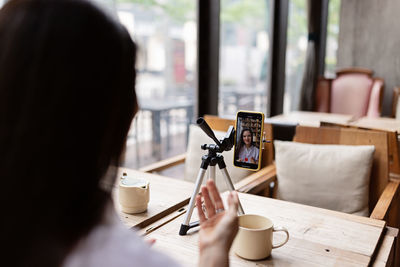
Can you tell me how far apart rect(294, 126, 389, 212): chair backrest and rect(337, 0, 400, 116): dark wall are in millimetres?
3176

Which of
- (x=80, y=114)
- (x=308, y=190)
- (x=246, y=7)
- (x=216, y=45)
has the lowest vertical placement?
(x=308, y=190)

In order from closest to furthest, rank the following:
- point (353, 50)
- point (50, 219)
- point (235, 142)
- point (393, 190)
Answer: point (50, 219) < point (235, 142) < point (393, 190) < point (353, 50)

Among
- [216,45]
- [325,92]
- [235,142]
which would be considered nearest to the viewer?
[235,142]

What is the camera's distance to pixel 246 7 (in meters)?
3.82

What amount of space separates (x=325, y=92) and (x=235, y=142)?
11.3ft

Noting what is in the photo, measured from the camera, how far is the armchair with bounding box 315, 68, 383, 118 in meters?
4.00

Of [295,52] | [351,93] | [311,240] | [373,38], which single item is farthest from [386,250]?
[373,38]

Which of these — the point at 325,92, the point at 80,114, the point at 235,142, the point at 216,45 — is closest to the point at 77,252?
the point at 80,114

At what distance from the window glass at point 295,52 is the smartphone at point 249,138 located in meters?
3.35

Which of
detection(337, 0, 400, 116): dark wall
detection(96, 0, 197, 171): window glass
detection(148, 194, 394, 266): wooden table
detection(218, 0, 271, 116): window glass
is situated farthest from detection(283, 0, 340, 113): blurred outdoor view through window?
detection(148, 194, 394, 266): wooden table

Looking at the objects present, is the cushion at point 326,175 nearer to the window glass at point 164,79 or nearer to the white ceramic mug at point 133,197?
the white ceramic mug at point 133,197

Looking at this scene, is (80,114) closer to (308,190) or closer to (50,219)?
(50,219)

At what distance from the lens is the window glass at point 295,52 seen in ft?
14.3

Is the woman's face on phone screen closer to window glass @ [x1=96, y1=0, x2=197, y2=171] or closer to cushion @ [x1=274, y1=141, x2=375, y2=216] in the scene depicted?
cushion @ [x1=274, y1=141, x2=375, y2=216]
